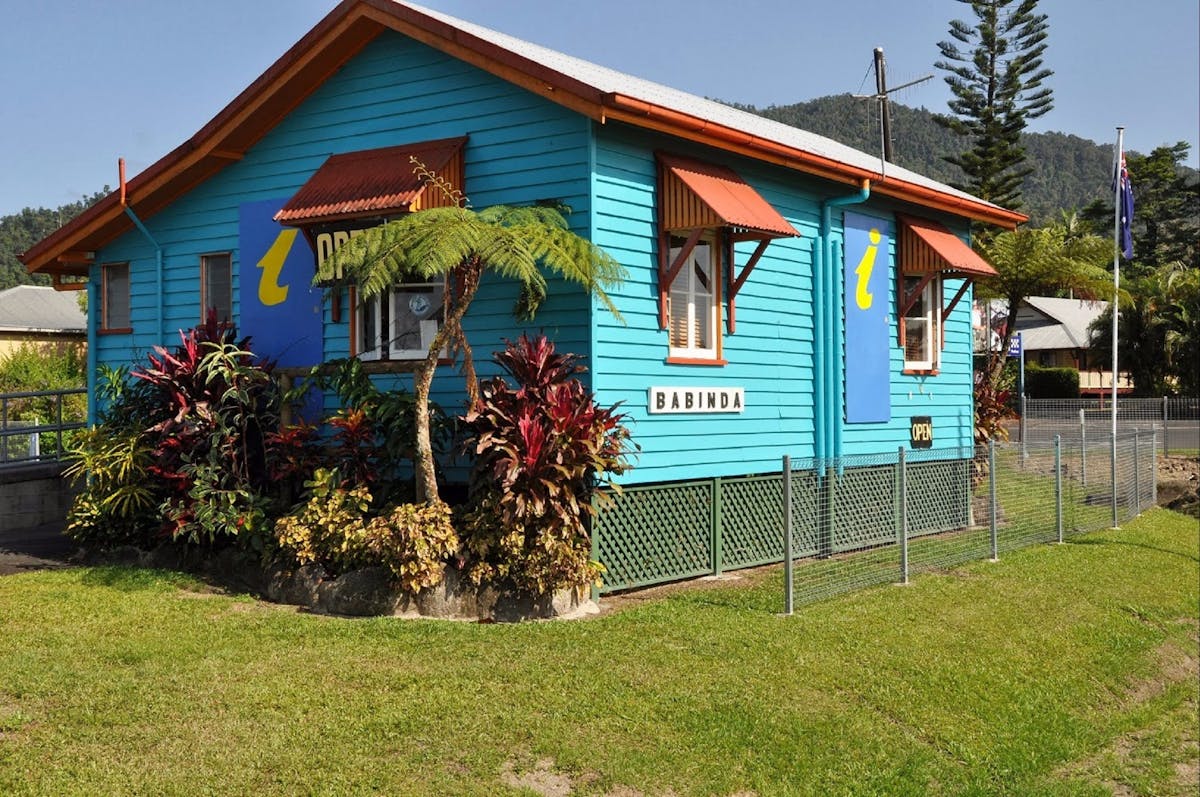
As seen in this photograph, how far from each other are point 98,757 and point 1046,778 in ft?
19.8

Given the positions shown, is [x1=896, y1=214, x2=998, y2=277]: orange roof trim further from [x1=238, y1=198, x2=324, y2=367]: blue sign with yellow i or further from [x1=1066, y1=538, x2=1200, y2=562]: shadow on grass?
[x1=238, y1=198, x2=324, y2=367]: blue sign with yellow i

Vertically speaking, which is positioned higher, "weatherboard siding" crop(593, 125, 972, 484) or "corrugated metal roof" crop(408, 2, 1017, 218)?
"corrugated metal roof" crop(408, 2, 1017, 218)

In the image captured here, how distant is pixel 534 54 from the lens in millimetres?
13336

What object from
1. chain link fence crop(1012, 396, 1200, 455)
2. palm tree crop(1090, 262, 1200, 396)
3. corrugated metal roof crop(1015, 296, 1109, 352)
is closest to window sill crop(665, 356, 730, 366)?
chain link fence crop(1012, 396, 1200, 455)

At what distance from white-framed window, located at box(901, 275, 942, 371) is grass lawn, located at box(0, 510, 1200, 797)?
17.9 feet

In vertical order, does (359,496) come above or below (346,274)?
below

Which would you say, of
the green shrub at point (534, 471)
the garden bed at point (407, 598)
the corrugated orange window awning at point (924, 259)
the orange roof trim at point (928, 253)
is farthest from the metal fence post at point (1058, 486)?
the garden bed at point (407, 598)

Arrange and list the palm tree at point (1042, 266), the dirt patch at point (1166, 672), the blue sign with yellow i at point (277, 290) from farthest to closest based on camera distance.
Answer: the palm tree at point (1042, 266) < the blue sign with yellow i at point (277, 290) < the dirt patch at point (1166, 672)

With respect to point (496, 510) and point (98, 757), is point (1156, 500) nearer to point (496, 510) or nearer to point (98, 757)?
point (496, 510)

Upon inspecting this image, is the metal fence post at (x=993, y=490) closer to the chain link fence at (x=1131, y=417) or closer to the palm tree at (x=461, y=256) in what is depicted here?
the palm tree at (x=461, y=256)

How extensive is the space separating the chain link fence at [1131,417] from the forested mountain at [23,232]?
6091 cm

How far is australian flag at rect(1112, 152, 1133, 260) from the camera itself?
68.8 feet

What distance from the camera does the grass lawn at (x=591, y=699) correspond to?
6801 mm

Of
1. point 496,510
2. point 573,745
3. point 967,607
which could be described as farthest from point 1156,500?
point 573,745
